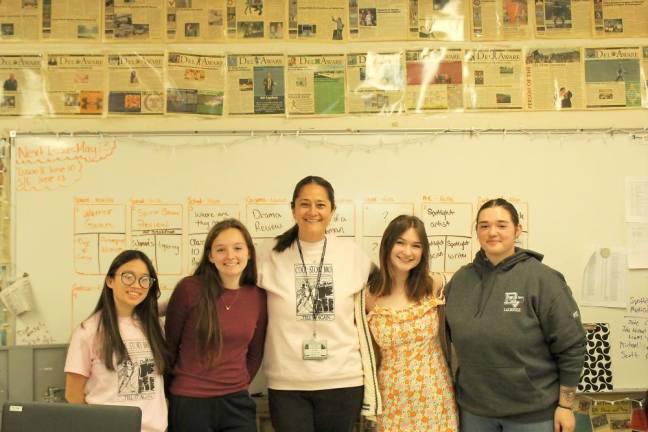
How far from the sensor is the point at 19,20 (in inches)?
104

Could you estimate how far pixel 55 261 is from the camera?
99.7 inches

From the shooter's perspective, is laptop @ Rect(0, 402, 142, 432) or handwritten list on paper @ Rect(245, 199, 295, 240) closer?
laptop @ Rect(0, 402, 142, 432)

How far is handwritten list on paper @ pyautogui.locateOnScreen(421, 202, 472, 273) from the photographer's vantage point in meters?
2.60

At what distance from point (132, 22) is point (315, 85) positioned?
93 cm

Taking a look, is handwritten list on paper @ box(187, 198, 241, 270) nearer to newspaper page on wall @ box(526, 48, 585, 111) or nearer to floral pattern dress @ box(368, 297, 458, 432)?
floral pattern dress @ box(368, 297, 458, 432)

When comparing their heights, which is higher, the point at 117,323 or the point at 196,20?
the point at 196,20

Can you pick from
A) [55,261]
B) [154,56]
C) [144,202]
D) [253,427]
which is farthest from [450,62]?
[55,261]

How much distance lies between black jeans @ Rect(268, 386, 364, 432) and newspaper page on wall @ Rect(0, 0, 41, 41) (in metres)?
2.05

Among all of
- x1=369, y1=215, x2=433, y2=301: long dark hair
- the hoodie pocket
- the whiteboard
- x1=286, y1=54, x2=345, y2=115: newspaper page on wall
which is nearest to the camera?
the hoodie pocket

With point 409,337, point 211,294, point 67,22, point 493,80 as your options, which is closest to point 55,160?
point 67,22

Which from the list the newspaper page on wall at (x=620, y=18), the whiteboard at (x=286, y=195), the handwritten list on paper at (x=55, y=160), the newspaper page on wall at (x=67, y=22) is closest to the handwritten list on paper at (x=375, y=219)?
the whiteboard at (x=286, y=195)

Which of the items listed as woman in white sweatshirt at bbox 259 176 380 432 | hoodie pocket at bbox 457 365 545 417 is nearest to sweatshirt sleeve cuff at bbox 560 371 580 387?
hoodie pocket at bbox 457 365 545 417

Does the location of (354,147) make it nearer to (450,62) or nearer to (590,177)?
(450,62)

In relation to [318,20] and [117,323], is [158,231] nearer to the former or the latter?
[117,323]
